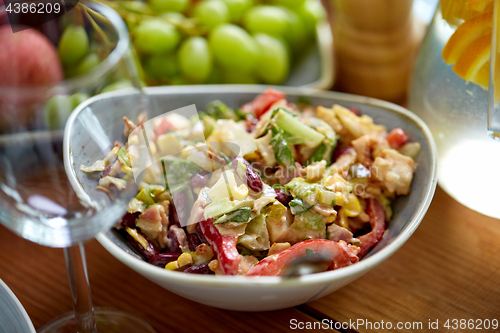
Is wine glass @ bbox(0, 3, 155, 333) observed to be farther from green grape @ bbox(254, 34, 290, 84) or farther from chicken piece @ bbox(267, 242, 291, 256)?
green grape @ bbox(254, 34, 290, 84)

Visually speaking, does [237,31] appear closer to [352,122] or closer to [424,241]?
[352,122]

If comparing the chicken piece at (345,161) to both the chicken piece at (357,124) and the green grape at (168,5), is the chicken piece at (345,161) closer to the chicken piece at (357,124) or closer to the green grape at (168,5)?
the chicken piece at (357,124)

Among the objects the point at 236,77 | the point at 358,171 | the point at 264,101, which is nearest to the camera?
the point at 358,171

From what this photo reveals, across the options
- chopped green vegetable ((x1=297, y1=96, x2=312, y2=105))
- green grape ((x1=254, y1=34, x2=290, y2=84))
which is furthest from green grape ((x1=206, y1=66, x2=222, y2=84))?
chopped green vegetable ((x1=297, y1=96, x2=312, y2=105))

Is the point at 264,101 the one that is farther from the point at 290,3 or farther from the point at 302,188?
the point at 290,3

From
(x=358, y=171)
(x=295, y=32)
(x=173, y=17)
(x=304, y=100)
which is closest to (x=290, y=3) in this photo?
(x=295, y=32)

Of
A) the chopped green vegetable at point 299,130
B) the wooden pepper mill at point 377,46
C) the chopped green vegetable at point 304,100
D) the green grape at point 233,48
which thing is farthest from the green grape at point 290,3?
the chopped green vegetable at point 299,130
